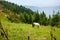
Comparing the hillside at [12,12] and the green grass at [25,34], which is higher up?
the green grass at [25,34]

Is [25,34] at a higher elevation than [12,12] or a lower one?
higher

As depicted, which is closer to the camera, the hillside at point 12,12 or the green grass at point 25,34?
the green grass at point 25,34

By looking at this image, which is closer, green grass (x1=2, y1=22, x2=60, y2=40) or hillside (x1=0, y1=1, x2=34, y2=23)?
green grass (x1=2, y1=22, x2=60, y2=40)

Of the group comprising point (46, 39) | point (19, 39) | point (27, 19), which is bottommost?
point (27, 19)

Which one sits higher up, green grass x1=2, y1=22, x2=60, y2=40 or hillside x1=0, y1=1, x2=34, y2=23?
green grass x1=2, y1=22, x2=60, y2=40

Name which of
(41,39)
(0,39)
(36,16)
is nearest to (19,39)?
(0,39)

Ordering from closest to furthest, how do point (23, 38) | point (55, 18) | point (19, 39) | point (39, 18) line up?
point (19, 39) < point (23, 38) < point (55, 18) < point (39, 18)

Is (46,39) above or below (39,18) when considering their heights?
above

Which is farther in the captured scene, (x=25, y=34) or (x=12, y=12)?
(x=12, y=12)

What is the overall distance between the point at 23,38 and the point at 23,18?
64.3 m

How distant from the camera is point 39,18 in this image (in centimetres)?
7762

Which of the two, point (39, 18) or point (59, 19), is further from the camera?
point (39, 18)

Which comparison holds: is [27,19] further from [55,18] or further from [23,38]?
[23,38]

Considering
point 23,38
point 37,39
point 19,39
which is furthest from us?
point 37,39
